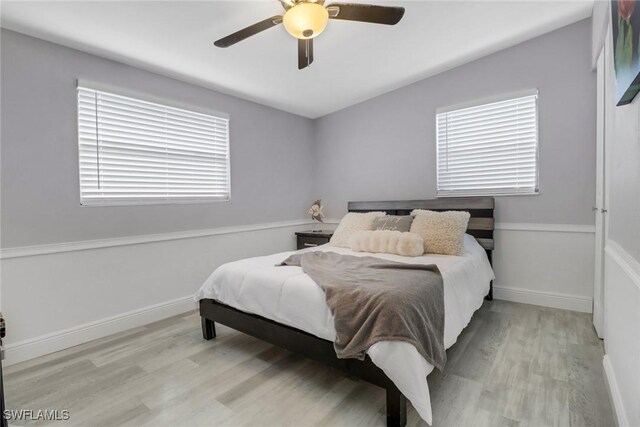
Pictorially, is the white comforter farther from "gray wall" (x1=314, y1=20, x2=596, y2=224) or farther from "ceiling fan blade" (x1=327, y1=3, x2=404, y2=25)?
"ceiling fan blade" (x1=327, y1=3, x2=404, y2=25)

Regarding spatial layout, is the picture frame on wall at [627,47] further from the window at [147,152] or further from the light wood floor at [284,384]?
the window at [147,152]

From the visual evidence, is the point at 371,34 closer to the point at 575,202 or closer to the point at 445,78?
the point at 445,78

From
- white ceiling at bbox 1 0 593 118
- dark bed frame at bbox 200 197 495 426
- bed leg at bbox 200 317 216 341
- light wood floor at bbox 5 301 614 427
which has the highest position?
white ceiling at bbox 1 0 593 118

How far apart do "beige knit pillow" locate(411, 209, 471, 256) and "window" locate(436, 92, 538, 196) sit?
0.63 meters

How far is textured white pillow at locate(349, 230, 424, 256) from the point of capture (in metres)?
2.70

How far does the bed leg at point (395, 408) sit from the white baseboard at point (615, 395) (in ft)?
2.99

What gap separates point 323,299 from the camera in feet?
5.85

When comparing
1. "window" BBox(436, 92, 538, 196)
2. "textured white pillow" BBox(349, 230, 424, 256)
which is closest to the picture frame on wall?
"textured white pillow" BBox(349, 230, 424, 256)

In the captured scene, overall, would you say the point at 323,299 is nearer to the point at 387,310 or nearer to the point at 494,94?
the point at 387,310

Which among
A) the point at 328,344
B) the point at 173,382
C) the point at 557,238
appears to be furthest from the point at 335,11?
the point at 557,238

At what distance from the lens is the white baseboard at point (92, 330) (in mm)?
2232

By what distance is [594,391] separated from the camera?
1709 millimetres

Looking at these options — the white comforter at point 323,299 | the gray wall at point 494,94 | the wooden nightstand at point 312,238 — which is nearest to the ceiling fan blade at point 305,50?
the white comforter at point 323,299
